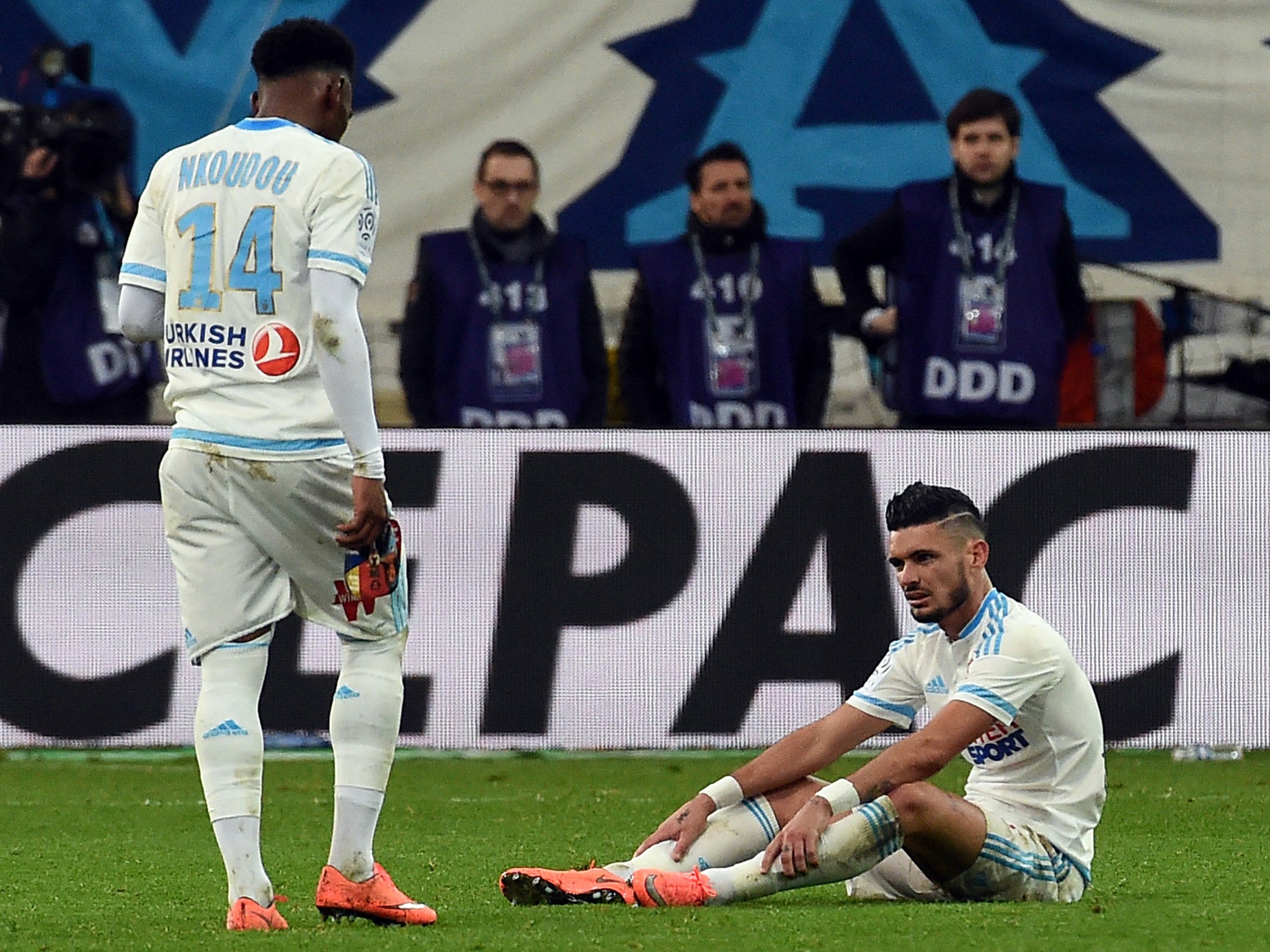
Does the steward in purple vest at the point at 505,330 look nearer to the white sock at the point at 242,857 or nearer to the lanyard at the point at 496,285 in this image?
the lanyard at the point at 496,285

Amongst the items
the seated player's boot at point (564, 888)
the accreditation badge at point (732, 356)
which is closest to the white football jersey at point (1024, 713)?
the seated player's boot at point (564, 888)

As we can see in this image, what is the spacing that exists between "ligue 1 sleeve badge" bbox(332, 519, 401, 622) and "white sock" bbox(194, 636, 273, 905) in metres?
0.21

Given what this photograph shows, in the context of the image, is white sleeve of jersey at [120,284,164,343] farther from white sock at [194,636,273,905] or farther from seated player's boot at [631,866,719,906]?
seated player's boot at [631,866,719,906]

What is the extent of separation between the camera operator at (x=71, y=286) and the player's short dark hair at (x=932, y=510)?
5.26m

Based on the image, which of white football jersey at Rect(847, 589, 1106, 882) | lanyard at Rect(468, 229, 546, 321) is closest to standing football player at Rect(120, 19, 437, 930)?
white football jersey at Rect(847, 589, 1106, 882)

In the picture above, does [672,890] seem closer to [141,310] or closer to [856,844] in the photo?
[856,844]

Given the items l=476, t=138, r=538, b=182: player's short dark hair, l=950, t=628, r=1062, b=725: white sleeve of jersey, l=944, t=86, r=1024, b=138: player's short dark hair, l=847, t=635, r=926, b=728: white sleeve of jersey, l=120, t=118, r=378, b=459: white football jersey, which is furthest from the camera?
l=476, t=138, r=538, b=182: player's short dark hair

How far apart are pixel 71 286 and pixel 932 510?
5.66m

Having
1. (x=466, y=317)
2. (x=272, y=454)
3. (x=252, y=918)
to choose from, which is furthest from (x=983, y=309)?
(x=252, y=918)

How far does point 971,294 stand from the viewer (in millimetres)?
9828

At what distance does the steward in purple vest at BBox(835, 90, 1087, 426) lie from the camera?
980cm

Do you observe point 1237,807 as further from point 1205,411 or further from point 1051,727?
point 1205,411

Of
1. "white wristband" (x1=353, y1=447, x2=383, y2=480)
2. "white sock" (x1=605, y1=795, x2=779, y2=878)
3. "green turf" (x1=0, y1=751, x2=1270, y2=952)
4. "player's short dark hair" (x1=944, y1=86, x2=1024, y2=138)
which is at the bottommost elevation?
"green turf" (x1=0, y1=751, x2=1270, y2=952)

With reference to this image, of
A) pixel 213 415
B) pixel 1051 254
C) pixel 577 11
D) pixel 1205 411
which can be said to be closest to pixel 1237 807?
pixel 1051 254
